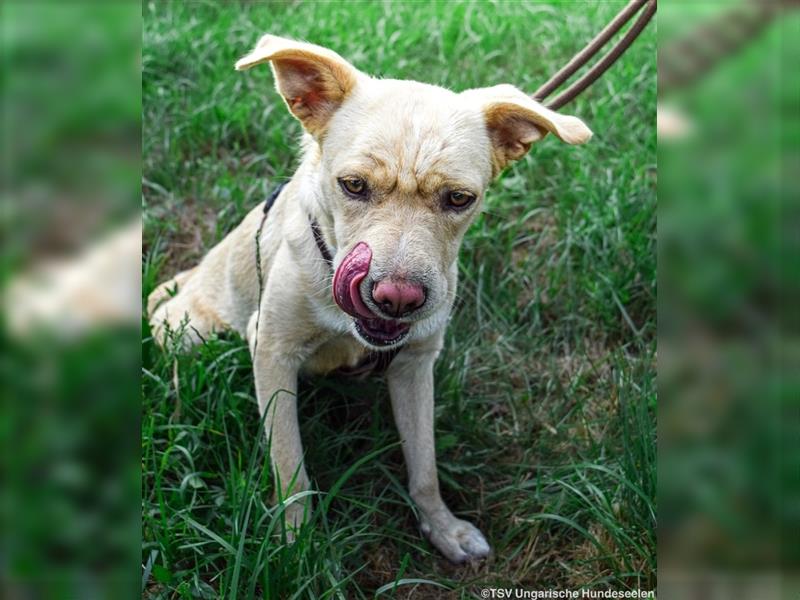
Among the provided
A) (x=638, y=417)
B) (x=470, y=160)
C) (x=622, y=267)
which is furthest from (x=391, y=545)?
(x=622, y=267)

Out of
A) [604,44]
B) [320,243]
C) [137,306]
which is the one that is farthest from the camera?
[604,44]

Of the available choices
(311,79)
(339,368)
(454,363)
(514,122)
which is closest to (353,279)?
(311,79)

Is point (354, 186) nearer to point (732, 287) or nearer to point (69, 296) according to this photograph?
point (732, 287)

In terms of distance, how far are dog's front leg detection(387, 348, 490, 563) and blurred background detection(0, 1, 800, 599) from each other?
173 centimetres

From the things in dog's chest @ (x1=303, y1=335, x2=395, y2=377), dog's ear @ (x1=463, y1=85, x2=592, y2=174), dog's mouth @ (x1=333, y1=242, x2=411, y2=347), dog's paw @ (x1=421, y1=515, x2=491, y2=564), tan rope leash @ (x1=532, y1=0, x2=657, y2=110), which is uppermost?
tan rope leash @ (x1=532, y1=0, x2=657, y2=110)

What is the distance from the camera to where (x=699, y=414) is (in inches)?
61.7

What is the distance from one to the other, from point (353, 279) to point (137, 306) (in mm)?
1336

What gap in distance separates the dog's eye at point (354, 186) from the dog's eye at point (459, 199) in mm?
297

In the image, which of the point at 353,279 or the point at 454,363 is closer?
the point at 353,279

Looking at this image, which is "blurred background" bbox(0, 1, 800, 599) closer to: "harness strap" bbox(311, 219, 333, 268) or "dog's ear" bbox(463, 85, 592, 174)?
"dog's ear" bbox(463, 85, 592, 174)

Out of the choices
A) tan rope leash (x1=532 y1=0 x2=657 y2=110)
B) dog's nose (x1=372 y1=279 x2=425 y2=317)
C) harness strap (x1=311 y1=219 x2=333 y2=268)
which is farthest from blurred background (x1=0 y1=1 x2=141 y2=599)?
tan rope leash (x1=532 y1=0 x2=657 y2=110)

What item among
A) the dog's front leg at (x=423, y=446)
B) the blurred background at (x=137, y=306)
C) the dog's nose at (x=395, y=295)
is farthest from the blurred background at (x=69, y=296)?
the dog's front leg at (x=423, y=446)

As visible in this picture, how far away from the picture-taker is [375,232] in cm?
272

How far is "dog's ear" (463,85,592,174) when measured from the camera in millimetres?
2838
